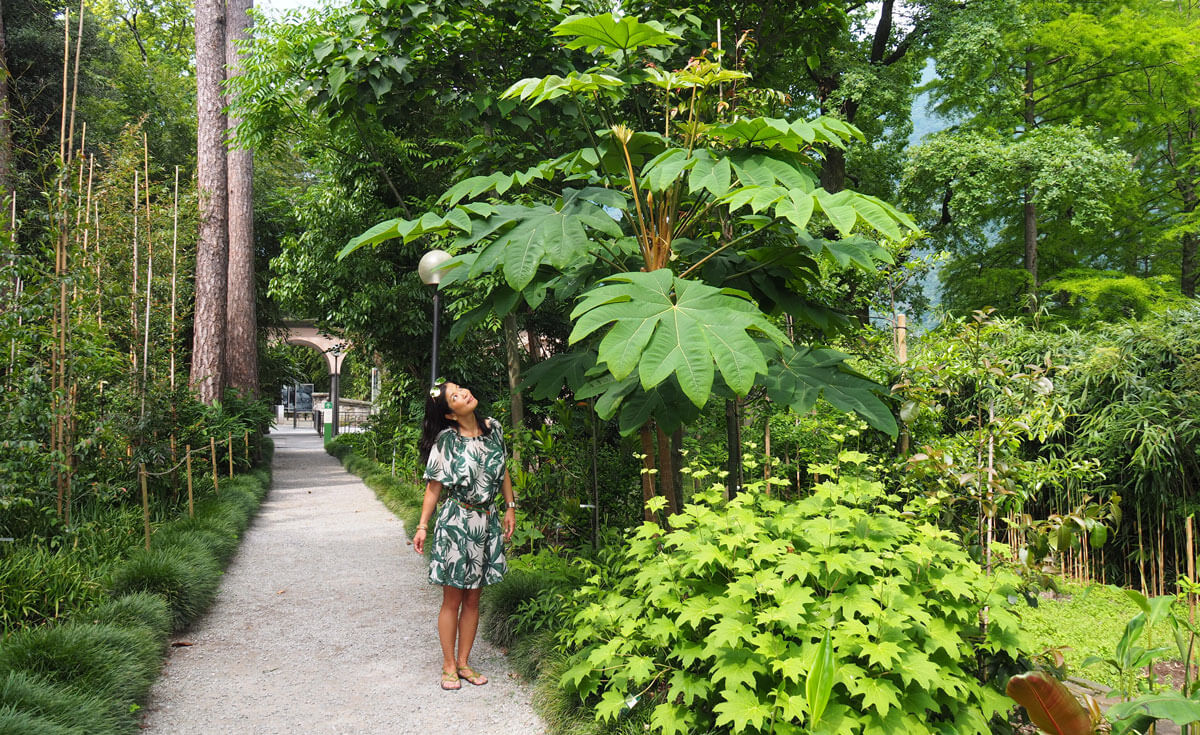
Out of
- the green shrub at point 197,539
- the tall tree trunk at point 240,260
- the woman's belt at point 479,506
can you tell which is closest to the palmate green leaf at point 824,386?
the woman's belt at point 479,506

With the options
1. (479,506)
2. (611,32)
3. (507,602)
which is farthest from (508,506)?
(611,32)

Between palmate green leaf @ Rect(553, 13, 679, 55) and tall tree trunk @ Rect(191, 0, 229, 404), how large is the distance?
34.1ft

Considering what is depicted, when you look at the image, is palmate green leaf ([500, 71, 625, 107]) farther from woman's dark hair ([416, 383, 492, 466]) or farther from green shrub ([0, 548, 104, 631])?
green shrub ([0, 548, 104, 631])

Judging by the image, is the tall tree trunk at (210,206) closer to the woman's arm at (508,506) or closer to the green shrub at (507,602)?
the green shrub at (507,602)

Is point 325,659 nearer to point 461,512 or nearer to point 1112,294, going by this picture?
point 461,512

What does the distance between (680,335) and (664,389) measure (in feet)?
3.03

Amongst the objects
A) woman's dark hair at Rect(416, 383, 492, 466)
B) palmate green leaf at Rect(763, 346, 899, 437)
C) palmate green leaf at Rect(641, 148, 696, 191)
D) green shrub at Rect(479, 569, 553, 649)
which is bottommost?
green shrub at Rect(479, 569, 553, 649)

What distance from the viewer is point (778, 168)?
254 cm

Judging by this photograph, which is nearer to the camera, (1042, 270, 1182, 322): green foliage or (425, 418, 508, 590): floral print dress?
(425, 418, 508, 590): floral print dress

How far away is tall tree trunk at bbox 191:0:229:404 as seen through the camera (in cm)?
1127

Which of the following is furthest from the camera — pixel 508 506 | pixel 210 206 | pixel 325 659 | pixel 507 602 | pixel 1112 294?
pixel 1112 294

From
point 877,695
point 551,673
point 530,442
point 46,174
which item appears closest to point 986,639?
point 877,695

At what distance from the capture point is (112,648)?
11.3 feet

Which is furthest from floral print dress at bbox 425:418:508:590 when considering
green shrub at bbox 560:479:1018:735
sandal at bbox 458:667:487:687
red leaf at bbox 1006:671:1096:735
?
red leaf at bbox 1006:671:1096:735
